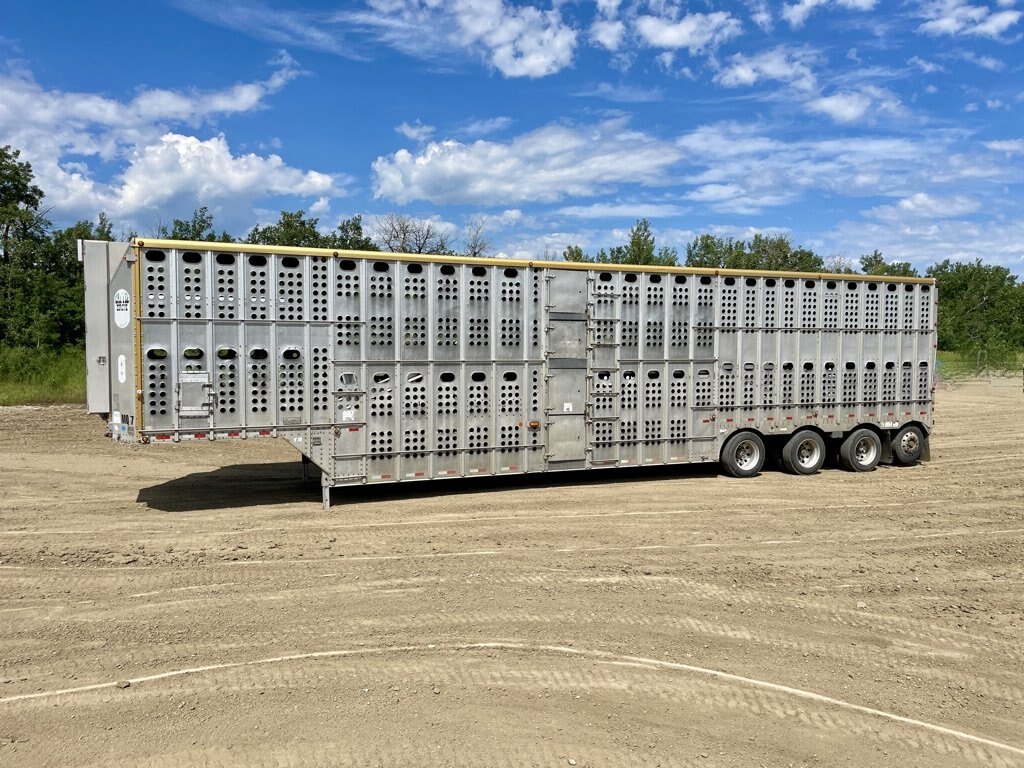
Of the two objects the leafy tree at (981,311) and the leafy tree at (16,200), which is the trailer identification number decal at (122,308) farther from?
the leafy tree at (981,311)

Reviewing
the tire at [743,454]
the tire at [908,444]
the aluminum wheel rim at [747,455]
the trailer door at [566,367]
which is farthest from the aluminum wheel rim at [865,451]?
the trailer door at [566,367]

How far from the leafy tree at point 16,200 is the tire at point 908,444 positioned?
3603 cm

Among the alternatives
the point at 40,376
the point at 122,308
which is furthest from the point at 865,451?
the point at 40,376

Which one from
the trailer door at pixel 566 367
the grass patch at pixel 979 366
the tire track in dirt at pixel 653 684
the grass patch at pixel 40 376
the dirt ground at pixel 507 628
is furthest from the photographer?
the grass patch at pixel 979 366

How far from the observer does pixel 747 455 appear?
549 inches

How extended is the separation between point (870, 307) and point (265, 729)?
13639mm

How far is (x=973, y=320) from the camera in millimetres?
61750

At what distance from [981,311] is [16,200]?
72.2 metres

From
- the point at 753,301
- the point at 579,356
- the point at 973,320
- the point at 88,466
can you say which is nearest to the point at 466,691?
the point at 579,356

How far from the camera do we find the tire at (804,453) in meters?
14.1

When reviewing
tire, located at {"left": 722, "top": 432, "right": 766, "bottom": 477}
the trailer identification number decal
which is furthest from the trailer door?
the trailer identification number decal

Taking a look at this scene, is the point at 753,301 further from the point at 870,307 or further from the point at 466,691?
the point at 466,691

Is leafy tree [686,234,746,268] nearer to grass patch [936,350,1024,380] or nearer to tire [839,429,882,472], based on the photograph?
grass patch [936,350,1024,380]

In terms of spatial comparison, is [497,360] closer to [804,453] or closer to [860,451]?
[804,453]
